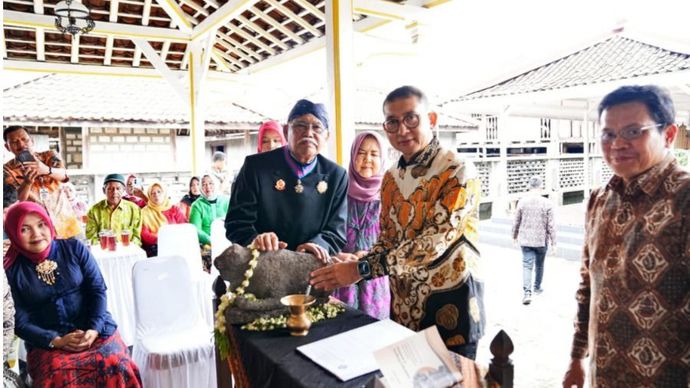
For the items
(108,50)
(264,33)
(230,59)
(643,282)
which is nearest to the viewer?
(643,282)

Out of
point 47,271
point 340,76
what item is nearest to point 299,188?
point 47,271

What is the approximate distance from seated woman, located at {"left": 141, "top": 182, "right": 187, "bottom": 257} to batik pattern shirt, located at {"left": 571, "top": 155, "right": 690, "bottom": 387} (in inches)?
188

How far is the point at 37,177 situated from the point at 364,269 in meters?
3.65

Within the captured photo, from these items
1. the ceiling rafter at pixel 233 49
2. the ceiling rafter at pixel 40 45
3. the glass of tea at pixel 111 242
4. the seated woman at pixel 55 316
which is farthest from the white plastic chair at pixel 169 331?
the ceiling rafter at pixel 233 49

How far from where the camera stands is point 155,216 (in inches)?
214

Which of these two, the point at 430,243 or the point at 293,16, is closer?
the point at 430,243

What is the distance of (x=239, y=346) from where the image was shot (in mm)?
1791

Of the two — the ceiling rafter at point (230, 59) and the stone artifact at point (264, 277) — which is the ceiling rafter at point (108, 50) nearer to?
the ceiling rafter at point (230, 59)

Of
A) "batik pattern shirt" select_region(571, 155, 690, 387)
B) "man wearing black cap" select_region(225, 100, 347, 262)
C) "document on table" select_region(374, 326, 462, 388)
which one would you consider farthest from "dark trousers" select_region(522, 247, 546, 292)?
"document on table" select_region(374, 326, 462, 388)

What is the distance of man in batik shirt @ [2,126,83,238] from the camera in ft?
12.5

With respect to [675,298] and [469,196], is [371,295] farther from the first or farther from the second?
[675,298]

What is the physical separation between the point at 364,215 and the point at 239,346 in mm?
1272

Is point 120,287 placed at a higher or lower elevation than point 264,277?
lower

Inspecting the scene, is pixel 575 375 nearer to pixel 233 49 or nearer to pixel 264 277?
pixel 264 277
